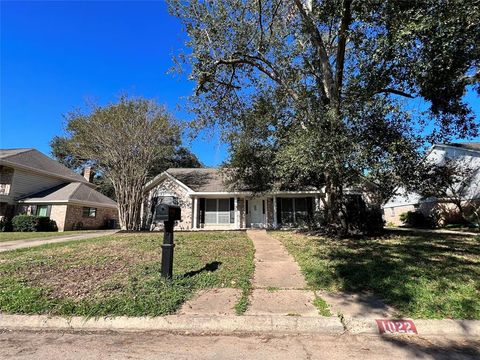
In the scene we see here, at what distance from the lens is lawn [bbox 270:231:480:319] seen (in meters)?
4.75

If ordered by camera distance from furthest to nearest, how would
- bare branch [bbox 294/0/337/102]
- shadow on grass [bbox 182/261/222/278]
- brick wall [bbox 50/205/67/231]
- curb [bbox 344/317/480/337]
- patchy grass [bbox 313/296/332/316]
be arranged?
brick wall [bbox 50/205/67/231], bare branch [bbox 294/0/337/102], shadow on grass [bbox 182/261/222/278], patchy grass [bbox 313/296/332/316], curb [bbox 344/317/480/337]

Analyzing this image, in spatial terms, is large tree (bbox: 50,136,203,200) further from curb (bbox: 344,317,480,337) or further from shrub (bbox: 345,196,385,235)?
curb (bbox: 344,317,480,337)

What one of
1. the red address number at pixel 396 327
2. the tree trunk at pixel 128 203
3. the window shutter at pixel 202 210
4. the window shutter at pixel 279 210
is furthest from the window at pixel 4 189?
the red address number at pixel 396 327

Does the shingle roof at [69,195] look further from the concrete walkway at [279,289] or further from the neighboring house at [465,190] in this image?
the neighboring house at [465,190]

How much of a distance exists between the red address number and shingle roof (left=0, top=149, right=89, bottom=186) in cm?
2713

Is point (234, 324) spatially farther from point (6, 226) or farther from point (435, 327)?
point (6, 226)

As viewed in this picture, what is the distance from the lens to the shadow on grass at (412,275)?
4.75 m

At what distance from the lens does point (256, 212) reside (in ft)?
73.3

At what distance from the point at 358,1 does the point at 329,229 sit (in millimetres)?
8181

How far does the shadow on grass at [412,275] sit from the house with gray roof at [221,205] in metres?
12.5

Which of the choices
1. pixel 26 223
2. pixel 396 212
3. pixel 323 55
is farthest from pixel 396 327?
pixel 396 212

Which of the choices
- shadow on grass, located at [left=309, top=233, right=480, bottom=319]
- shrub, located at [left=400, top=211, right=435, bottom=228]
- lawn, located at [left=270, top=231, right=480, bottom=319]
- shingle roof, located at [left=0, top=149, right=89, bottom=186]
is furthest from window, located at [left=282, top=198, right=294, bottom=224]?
shingle roof, located at [left=0, top=149, right=89, bottom=186]

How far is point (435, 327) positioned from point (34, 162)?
1193 inches

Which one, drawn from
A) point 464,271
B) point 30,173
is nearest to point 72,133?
point 30,173
